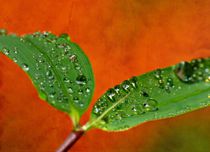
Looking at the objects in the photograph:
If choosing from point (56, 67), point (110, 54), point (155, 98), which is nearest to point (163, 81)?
point (155, 98)

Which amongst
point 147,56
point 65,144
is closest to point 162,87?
point 65,144

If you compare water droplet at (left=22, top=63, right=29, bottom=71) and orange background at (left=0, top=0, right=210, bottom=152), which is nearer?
water droplet at (left=22, top=63, right=29, bottom=71)

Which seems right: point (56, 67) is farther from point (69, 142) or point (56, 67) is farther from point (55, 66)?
point (69, 142)

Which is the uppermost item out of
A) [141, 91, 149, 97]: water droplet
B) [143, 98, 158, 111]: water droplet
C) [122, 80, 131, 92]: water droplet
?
[122, 80, 131, 92]: water droplet

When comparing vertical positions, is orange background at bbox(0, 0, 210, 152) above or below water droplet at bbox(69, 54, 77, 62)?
above

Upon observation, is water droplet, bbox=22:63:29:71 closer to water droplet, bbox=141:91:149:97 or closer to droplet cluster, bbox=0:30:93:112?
droplet cluster, bbox=0:30:93:112

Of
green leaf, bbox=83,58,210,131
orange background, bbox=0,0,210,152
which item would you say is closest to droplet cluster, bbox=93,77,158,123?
green leaf, bbox=83,58,210,131

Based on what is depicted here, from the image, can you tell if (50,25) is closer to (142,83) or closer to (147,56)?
(147,56)
